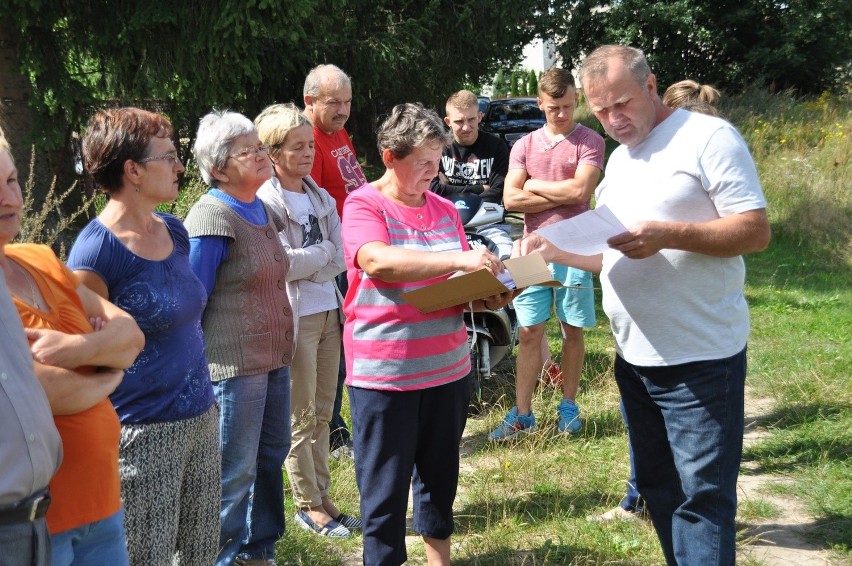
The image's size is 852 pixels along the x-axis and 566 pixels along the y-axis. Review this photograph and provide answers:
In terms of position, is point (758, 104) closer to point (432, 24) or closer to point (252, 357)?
point (432, 24)

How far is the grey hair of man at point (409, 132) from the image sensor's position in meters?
3.27

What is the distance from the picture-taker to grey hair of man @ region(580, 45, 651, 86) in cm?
304

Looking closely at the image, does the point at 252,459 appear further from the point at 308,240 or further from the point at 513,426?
the point at 513,426

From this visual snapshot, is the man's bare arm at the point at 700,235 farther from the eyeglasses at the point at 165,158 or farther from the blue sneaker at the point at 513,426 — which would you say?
the blue sneaker at the point at 513,426

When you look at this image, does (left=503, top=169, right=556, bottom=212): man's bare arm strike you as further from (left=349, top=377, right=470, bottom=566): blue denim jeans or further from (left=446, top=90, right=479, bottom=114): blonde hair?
(left=349, top=377, right=470, bottom=566): blue denim jeans

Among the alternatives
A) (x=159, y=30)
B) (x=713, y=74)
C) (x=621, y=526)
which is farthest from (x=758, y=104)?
(x=621, y=526)

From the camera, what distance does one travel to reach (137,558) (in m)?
2.71

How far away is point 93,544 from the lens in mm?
2303

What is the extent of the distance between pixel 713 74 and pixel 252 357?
79.2 ft

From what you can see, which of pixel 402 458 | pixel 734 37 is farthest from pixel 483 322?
pixel 734 37

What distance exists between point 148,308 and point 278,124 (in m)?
1.55

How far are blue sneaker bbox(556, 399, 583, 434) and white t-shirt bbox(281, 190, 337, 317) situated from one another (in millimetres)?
1860

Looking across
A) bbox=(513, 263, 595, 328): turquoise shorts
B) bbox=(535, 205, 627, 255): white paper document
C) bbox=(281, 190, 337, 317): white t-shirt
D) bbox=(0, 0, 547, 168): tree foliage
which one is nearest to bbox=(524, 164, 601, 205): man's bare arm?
bbox=(513, 263, 595, 328): turquoise shorts

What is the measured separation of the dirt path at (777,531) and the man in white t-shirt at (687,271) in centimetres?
91
